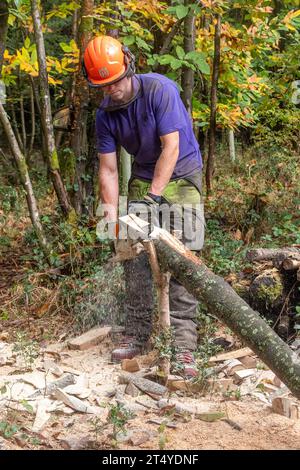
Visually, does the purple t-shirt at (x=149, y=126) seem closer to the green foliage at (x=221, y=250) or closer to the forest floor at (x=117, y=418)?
the green foliage at (x=221, y=250)

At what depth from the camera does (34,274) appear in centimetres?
614

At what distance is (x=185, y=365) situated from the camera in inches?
184

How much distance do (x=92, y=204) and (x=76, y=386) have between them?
297cm

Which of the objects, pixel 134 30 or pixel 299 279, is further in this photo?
pixel 134 30

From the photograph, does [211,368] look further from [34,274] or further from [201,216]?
[34,274]

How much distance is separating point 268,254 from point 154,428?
2.35 meters

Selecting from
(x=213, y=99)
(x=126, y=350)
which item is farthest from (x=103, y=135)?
(x=213, y=99)

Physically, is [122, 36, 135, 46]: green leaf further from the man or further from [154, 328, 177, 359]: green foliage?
[154, 328, 177, 359]: green foliage

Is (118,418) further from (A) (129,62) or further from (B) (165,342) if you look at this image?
(A) (129,62)

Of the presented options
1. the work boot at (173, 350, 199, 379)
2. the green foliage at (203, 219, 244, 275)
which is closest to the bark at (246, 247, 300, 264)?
the green foliage at (203, 219, 244, 275)

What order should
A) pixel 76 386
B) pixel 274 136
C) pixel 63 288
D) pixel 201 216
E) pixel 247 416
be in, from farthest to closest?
pixel 274 136 < pixel 63 288 < pixel 201 216 < pixel 76 386 < pixel 247 416

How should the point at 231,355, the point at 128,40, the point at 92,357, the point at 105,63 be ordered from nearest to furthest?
the point at 105,63, the point at 231,355, the point at 92,357, the point at 128,40

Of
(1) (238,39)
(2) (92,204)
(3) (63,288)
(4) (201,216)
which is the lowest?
(3) (63,288)

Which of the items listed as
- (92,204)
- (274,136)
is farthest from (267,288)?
(274,136)
